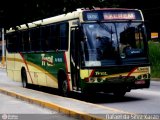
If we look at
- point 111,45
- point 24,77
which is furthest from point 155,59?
point 111,45

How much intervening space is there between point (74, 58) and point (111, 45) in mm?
1351

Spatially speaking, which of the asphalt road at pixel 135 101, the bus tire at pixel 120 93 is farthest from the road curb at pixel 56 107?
the bus tire at pixel 120 93

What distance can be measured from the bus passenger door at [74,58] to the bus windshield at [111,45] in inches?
23.7

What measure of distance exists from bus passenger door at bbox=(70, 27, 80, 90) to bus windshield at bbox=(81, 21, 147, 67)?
60 cm

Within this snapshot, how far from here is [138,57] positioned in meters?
16.2

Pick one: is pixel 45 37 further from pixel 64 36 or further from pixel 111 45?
pixel 111 45

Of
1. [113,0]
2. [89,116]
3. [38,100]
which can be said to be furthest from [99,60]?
[113,0]

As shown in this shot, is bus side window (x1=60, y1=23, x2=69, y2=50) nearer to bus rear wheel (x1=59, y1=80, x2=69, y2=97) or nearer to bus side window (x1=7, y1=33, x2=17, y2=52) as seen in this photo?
bus rear wheel (x1=59, y1=80, x2=69, y2=97)

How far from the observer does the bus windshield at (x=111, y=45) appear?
1574cm

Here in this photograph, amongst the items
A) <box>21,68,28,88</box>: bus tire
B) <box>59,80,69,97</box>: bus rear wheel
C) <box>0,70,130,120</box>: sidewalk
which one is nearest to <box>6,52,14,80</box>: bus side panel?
<box>21,68,28,88</box>: bus tire

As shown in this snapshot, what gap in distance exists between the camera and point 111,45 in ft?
52.2

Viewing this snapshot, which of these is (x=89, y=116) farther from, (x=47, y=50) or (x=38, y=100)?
(x=47, y=50)

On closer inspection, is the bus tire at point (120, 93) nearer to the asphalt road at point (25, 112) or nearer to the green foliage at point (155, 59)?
the asphalt road at point (25, 112)

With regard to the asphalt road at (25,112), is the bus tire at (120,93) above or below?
above
